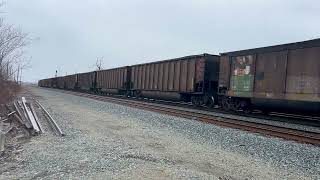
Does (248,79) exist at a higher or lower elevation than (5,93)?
higher

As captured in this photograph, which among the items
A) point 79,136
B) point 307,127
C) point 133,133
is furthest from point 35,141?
point 307,127

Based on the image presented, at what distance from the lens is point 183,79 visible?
25.1 m

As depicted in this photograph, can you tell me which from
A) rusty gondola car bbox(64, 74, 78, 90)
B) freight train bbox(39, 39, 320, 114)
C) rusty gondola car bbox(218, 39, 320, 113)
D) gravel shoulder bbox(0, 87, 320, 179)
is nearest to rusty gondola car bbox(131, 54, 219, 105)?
freight train bbox(39, 39, 320, 114)

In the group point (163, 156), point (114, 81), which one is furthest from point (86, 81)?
point (163, 156)

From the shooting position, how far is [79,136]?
11.4 m

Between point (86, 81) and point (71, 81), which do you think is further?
point (71, 81)

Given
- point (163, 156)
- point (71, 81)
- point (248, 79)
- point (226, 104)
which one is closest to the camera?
point (163, 156)

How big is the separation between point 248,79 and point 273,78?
5.40 ft

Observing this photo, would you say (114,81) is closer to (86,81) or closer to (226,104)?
(86,81)

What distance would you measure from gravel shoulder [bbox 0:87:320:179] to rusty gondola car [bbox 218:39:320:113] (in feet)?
12.4

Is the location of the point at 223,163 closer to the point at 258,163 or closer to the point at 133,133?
the point at 258,163

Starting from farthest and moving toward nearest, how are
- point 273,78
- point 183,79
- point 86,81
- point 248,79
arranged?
point 86,81 < point 183,79 < point 248,79 < point 273,78

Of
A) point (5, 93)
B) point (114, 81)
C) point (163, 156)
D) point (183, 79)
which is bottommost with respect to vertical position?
point (163, 156)

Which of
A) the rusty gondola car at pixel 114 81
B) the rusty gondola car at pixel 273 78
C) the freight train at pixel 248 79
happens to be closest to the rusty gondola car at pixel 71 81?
the rusty gondola car at pixel 114 81
